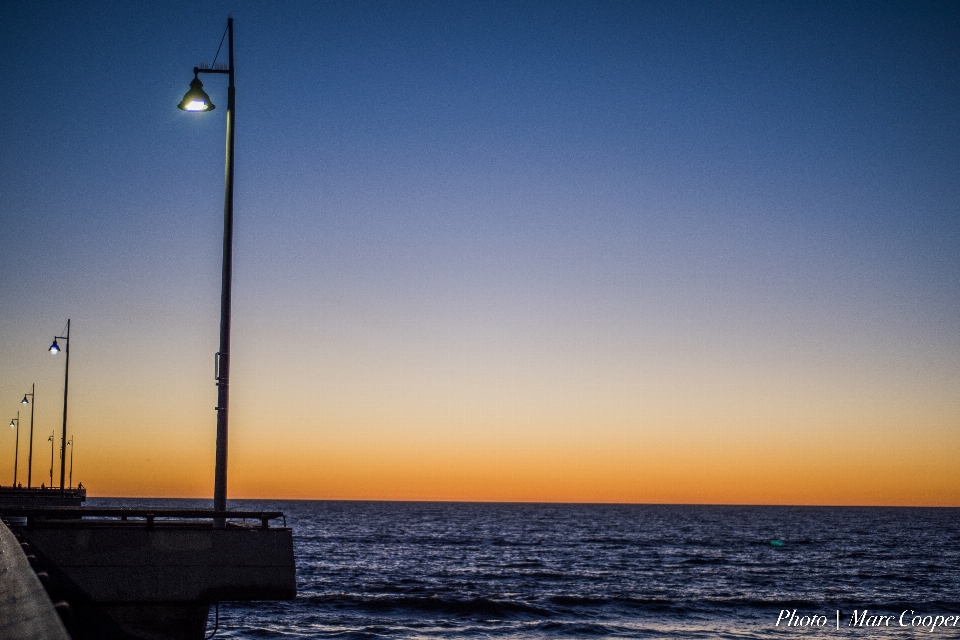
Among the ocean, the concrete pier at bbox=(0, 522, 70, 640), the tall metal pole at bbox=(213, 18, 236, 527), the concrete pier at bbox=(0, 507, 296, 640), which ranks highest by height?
→ the tall metal pole at bbox=(213, 18, 236, 527)

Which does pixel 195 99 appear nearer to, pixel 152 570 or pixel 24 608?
pixel 152 570

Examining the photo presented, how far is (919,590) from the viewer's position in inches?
1686

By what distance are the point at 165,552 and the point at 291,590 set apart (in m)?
1.73

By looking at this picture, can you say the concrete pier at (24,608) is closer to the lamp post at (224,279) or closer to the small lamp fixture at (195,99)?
the lamp post at (224,279)

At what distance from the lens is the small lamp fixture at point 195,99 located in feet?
43.9

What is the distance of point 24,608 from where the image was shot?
15.5ft

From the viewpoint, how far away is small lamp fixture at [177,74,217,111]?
1337 centimetres

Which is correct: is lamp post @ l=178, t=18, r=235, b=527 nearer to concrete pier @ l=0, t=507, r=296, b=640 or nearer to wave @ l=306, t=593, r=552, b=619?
concrete pier @ l=0, t=507, r=296, b=640

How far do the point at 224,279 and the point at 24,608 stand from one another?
31.9 ft

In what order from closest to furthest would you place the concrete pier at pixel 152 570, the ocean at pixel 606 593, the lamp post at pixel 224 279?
the concrete pier at pixel 152 570 < the lamp post at pixel 224 279 < the ocean at pixel 606 593

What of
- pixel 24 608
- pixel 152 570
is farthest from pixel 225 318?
pixel 24 608

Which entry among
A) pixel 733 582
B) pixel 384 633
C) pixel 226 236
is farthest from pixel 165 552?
pixel 733 582

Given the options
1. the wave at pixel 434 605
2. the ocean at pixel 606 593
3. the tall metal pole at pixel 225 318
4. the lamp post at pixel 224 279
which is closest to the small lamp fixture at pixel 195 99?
the lamp post at pixel 224 279

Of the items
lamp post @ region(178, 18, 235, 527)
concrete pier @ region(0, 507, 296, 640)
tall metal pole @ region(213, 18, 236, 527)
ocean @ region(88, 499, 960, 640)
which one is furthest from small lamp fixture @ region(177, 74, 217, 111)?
ocean @ region(88, 499, 960, 640)
